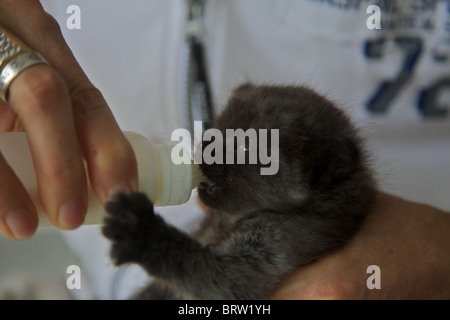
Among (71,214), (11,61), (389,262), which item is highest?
(11,61)

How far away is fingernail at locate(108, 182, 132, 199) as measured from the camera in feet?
2.78

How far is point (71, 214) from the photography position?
79 centimetres

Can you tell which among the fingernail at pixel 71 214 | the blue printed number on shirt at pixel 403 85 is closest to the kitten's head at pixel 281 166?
the fingernail at pixel 71 214

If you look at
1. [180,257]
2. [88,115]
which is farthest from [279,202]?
[88,115]

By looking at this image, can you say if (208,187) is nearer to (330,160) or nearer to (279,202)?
(279,202)

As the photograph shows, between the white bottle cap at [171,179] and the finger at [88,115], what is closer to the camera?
the finger at [88,115]

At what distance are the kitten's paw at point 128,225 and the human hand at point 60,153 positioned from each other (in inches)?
1.1

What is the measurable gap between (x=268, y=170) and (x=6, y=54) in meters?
0.66

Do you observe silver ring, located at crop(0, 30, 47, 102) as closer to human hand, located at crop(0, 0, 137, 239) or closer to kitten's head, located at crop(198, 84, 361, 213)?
human hand, located at crop(0, 0, 137, 239)

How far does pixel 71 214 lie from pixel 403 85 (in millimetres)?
1398

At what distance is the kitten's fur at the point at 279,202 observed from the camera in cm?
108

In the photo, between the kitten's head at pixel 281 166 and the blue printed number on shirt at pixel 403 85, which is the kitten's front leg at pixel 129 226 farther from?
the blue printed number on shirt at pixel 403 85

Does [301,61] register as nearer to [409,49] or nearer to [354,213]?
[409,49]

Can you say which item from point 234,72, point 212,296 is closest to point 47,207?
point 212,296
